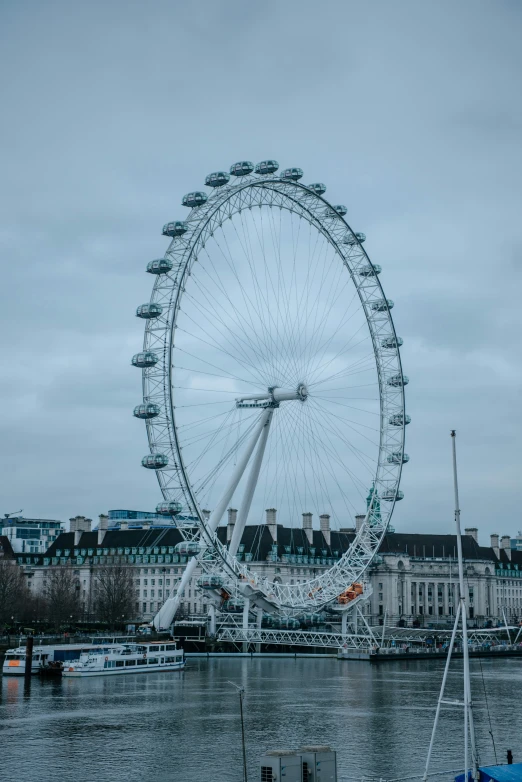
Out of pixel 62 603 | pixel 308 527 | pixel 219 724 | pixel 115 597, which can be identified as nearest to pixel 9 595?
pixel 62 603

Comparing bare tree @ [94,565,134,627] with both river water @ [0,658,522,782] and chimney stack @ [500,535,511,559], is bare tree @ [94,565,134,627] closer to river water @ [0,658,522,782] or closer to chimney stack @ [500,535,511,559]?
river water @ [0,658,522,782]

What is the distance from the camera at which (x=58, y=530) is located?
636ft

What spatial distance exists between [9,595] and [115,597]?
1168cm

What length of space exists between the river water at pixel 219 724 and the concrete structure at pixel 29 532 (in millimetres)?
117594

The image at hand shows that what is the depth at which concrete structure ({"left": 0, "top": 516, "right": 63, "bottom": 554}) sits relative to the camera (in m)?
185

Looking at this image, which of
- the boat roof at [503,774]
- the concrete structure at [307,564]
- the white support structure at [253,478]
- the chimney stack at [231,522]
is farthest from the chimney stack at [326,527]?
the boat roof at [503,774]

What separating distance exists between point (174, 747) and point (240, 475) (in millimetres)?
44163

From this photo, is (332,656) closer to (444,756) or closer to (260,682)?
(260,682)

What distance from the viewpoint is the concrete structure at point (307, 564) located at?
129875 mm

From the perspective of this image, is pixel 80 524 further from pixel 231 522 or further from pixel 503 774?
pixel 503 774

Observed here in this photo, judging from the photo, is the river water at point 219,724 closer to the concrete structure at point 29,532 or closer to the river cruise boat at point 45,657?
the river cruise boat at point 45,657

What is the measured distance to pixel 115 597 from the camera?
106438 mm

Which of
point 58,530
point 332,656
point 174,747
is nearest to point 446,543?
point 332,656

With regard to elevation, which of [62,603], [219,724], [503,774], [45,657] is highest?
[62,603]
